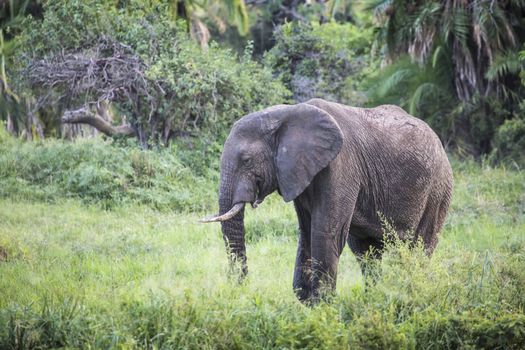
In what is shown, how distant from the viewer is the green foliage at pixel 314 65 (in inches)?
746

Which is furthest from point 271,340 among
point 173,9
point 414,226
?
point 173,9

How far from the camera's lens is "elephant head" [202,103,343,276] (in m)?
7.11

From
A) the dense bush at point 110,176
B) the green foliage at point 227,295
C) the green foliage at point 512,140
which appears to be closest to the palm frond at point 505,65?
the green foliage at point 512,140

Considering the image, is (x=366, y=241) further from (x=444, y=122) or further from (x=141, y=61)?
(x=444, y=122)

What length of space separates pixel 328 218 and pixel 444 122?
12.6 meters

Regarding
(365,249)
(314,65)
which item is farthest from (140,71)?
(365,249)

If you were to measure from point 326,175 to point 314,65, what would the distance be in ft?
39.6

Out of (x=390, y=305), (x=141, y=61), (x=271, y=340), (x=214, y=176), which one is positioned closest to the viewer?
(x=271, y=340)

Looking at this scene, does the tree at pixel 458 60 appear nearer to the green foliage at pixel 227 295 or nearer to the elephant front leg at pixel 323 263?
the green foliage at pixel 227 295

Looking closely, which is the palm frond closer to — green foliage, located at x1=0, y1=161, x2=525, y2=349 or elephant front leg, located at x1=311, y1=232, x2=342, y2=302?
green foliage, located at x1=0, y1=161, x2=525, y2=349

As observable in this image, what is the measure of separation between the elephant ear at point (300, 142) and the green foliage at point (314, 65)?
37.4 feet

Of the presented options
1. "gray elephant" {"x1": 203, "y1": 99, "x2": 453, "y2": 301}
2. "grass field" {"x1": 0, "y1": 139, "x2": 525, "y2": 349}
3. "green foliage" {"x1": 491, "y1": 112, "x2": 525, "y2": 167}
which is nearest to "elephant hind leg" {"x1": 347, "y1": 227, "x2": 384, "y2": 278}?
"gray elephant" {"x1": 203, "y1": 99, "x2": 453, "y2": 301}

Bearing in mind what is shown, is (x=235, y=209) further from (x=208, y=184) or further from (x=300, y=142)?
(x=208, y=184)

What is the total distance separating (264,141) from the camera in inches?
287
